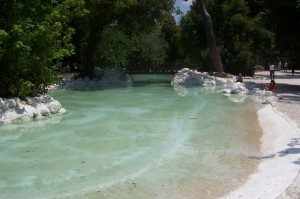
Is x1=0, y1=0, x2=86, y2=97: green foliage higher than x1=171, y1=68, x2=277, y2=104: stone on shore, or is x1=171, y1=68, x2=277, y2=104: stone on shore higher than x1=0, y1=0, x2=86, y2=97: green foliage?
x1=0, y1=0, x2=86, y2=97: green foliage

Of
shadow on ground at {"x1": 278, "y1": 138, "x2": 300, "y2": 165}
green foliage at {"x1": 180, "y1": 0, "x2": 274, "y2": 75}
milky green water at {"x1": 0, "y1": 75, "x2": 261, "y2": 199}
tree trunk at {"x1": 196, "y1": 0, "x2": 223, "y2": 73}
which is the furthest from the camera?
green foliage at {"x1": 180, "y1": 0, "x2": 274, "y2": 75}

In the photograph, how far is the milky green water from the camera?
624cm

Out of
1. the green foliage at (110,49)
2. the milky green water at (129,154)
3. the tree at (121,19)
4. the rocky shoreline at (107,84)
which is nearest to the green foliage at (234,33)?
the rocky shoreline at (107,84)

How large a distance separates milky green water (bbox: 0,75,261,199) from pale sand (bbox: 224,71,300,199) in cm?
25

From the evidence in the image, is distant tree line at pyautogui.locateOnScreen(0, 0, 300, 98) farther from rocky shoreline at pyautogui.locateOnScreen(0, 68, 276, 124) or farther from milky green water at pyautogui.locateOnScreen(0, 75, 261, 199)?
milky green water at pyautogui.locateOnScreen(0, 75, 261, 199)

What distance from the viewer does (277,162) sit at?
7191mm

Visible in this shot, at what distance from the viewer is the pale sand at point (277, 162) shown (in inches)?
225

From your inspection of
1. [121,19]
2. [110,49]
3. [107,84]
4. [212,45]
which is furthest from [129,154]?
[110,49]

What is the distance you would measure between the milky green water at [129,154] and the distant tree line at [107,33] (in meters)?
2.09

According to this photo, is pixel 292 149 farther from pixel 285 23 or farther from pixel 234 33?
pixel 234 33

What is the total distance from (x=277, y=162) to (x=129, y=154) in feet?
9.30

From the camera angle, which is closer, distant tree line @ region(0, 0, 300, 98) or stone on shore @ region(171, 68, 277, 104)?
distant tree line @ region(0, 0, 300, 98)

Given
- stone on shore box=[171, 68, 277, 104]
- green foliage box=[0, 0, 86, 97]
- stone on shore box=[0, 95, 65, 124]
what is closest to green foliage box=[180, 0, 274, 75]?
stone on shore box=[171, 68, 277, 104]

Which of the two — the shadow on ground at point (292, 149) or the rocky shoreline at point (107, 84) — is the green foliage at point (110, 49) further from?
the shadow on ground at point (292, 149)
